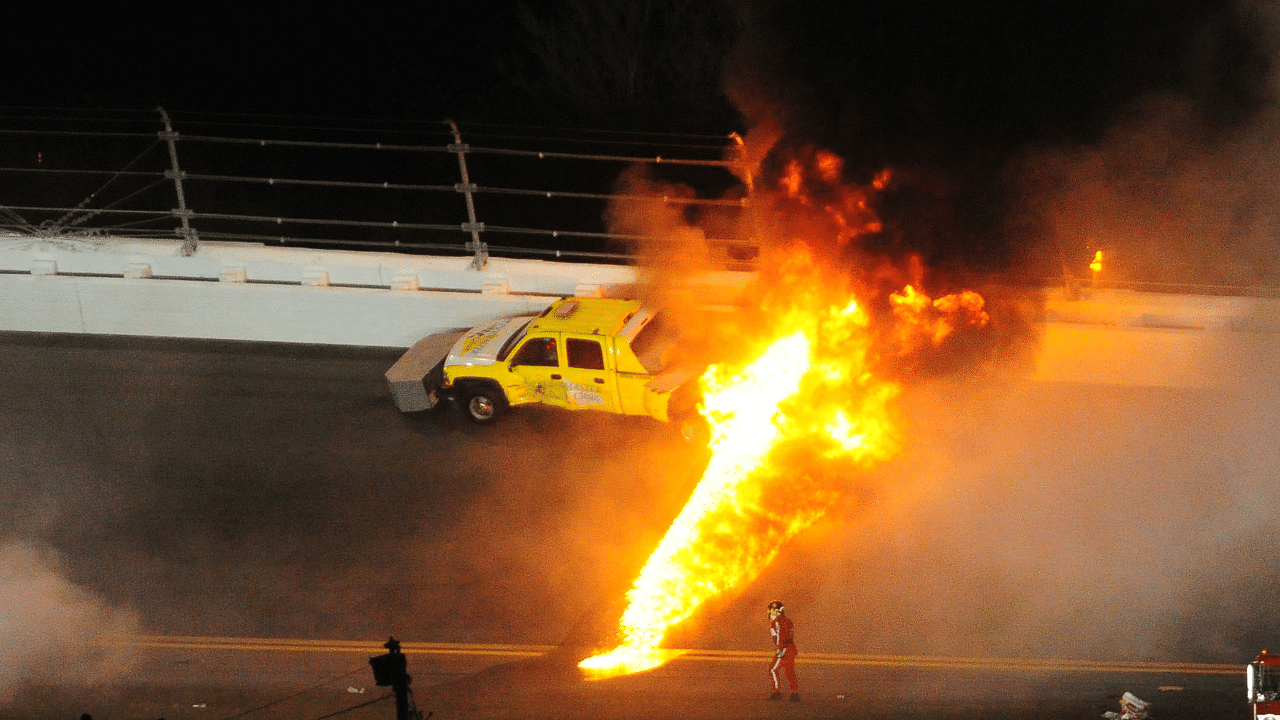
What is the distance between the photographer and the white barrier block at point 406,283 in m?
14.2

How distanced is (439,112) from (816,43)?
12335 mm

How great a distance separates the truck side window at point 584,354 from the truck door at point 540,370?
5.6 inches

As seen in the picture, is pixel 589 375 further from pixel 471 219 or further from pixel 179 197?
pixel 179 197

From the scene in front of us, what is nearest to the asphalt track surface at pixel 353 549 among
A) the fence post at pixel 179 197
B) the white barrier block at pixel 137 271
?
the white barrier block at pixel 137 271

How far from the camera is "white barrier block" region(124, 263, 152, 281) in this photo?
47.7 feet

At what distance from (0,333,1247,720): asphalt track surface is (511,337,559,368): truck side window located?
2.54 ft

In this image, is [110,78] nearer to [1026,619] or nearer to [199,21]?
[199,21]

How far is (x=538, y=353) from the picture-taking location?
12266 millimetres

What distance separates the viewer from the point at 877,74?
13.7 metres

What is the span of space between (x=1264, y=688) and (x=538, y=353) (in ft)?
Result: 24.0

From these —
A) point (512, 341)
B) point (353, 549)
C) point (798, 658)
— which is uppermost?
point (512, 341)

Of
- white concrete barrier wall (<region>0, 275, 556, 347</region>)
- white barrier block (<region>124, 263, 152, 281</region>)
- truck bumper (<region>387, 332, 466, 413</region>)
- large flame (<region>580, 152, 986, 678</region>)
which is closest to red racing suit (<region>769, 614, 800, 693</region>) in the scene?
large flame (<region>580, 152, 986, 678</region>)

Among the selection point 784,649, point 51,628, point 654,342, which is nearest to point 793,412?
point 654,342

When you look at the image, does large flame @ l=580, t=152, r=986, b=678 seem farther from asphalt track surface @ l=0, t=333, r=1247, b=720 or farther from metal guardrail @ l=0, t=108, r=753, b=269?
metal guardrail @ l=0, t=108, r=753, b=269
